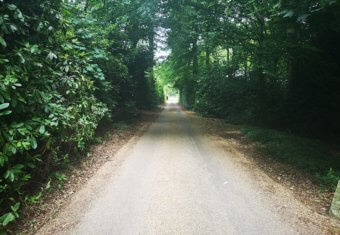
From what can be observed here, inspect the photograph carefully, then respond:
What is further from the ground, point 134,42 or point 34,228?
point 134,42

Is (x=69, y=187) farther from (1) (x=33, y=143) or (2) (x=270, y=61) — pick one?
(2) (x=270, y=61)

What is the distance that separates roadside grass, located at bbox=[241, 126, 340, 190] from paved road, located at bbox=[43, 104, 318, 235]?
1.46 metres

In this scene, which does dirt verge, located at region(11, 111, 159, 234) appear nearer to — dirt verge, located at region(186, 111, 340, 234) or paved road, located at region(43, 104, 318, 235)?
paved road, located at region(43, 104, 318, 235)

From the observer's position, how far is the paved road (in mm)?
4309

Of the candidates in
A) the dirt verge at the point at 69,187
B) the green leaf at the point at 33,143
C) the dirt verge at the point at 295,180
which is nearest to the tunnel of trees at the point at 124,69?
the green leaf at the point at 33,143

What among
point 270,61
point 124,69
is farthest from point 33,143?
point 270,61

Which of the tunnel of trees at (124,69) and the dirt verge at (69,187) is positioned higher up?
the tunnel of trees at (124,69)

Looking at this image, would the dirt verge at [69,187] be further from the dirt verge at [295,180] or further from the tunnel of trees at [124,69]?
the dirt verge at [295,180]

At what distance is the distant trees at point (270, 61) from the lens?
10.2 m

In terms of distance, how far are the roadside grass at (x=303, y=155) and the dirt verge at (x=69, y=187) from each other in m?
4.69

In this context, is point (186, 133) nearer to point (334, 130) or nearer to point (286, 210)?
point (334, 130)

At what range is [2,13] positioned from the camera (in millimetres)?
4566

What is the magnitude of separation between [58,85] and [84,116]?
131cm

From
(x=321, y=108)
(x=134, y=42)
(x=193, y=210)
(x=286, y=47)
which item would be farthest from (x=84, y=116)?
(x=134, y=42)
